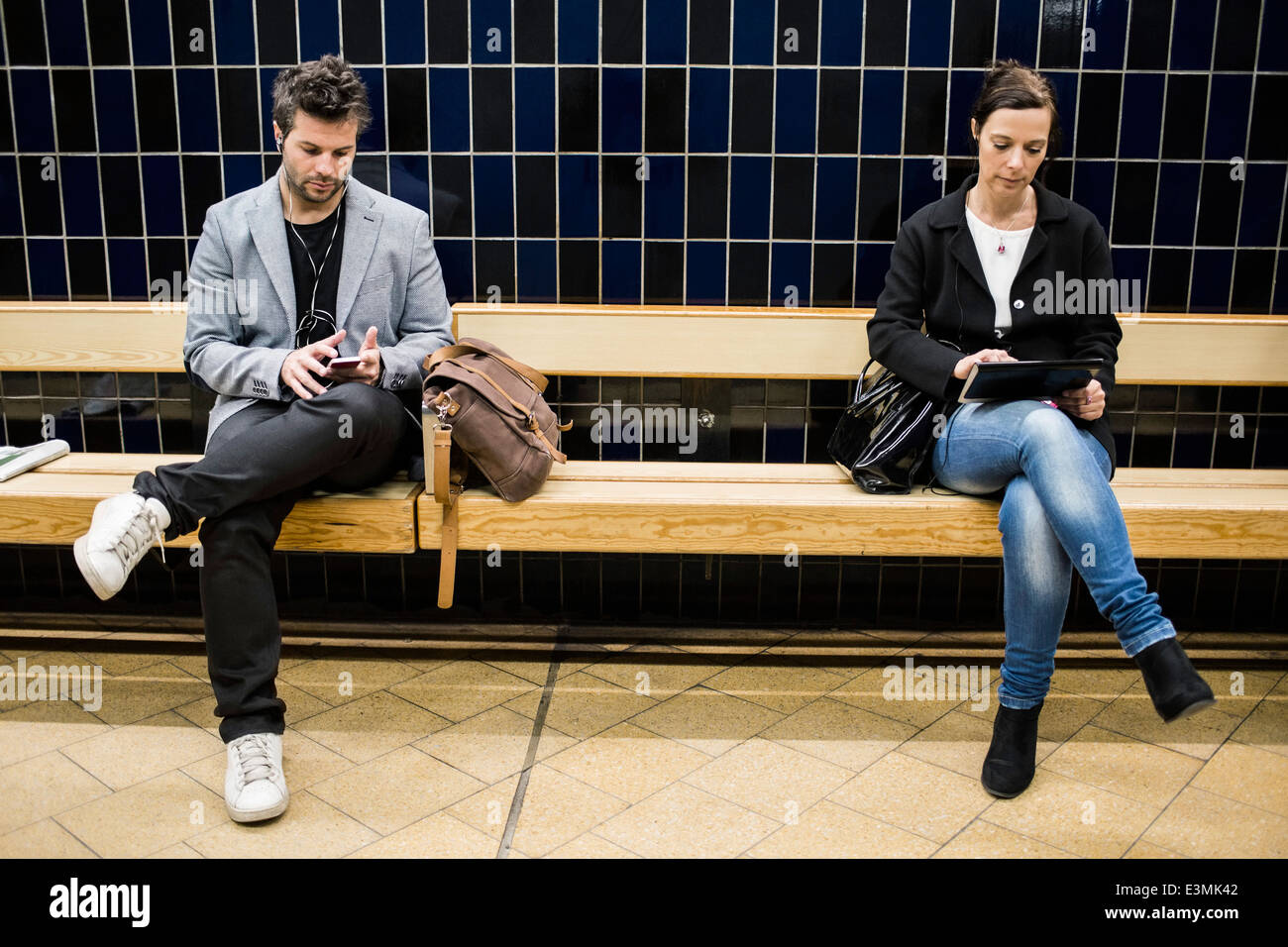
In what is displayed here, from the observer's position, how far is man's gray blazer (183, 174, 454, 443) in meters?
2.52

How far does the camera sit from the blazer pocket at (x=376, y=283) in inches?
104

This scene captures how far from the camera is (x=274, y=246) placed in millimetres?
2592

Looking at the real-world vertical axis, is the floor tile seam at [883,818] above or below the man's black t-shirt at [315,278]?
below

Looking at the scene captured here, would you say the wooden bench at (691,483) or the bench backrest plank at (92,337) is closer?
the wooden bench at (691,483)

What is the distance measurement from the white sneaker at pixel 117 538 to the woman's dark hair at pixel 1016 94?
6.67 feet

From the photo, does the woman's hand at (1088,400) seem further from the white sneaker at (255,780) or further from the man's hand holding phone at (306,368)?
the white sneaker at (255,780)

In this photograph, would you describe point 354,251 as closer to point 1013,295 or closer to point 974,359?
point 974,359

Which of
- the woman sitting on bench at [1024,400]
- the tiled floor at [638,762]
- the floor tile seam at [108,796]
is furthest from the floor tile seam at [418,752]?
the woman sitting on bench at [1024,400]

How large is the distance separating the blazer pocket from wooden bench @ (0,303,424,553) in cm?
47

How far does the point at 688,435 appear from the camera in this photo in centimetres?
325

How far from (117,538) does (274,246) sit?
Result: 81 cm

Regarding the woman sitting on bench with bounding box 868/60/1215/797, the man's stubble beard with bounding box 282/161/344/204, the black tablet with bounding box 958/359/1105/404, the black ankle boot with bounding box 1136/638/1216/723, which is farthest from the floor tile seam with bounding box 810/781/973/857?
the man's stubble beard with bounding box 282/161/344/204

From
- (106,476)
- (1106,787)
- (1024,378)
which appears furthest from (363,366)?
(1106,787)

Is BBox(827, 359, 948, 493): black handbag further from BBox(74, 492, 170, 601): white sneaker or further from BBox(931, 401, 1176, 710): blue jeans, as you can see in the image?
BBox(74, 492, 170, 601): white sneaker
